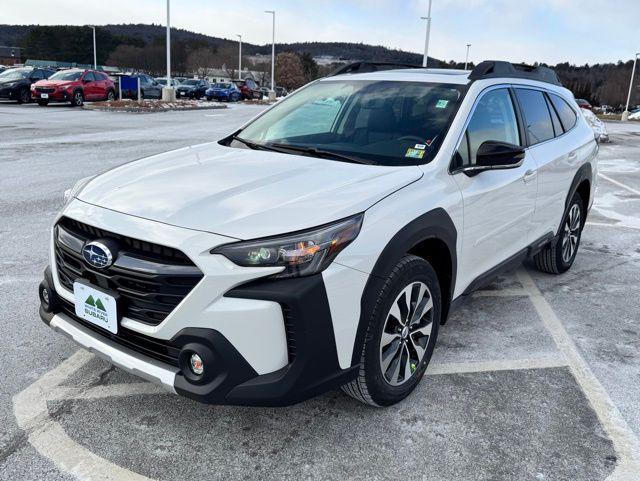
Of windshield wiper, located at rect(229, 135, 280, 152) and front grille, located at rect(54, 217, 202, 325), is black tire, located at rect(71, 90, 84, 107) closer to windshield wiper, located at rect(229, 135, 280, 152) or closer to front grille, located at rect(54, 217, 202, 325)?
windshield wiper, located at rect(229, 135, 280, 152)

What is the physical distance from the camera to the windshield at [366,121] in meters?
3.39

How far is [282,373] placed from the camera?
2.39 meters

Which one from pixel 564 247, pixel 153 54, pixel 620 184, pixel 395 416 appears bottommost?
pixel 395 416

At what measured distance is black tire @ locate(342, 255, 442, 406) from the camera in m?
2.65

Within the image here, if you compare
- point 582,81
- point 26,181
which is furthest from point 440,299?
point 582,81

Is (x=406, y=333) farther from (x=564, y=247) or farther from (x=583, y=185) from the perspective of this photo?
(x=583, y=185)

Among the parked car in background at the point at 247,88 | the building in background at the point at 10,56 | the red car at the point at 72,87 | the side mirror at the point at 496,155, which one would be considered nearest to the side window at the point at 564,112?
the side mirror at the point at 496,155

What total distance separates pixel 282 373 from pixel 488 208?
1800 millimetres

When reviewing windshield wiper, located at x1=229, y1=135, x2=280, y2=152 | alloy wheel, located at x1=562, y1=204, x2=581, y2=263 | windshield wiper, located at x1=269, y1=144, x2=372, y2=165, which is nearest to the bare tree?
alloy wheel, located at x1=562, y1=204, x2=581, y2=263

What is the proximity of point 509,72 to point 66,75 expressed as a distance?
994 inches

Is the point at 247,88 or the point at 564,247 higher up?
the point at 247,88

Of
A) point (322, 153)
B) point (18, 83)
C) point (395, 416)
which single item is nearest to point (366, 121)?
point (322, 153)

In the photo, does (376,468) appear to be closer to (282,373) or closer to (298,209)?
(282,373)

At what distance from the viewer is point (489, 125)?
375 centimetres
